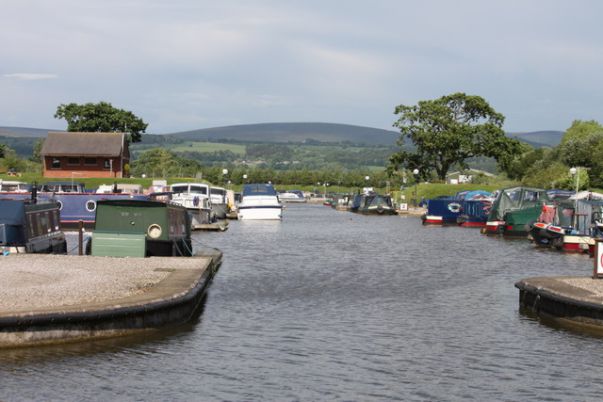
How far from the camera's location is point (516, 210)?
5934 centimetres

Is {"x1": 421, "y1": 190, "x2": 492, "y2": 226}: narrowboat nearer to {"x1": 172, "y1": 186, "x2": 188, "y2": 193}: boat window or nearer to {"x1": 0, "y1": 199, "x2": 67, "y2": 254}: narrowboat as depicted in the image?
{"x1": 172, "y1": 186, "x2": 188, "y2": 193}: boat window

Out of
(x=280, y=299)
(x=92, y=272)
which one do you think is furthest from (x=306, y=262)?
(x=92, y=272)

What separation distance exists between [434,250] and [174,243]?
59.6 ft

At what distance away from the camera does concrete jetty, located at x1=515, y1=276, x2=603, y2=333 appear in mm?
→ 21266

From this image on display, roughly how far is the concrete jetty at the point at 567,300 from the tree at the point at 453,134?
8763 centimetres

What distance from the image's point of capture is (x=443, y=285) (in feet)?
102

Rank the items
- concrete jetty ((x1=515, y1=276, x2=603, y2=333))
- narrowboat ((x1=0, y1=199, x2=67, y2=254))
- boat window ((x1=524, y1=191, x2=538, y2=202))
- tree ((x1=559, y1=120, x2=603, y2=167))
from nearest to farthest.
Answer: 1. concrete jetty ((x1=515, y1=276, x2=603, y2=333))
2. narrowboat ((x1=0, y1=199, x2=67, y2=254))
3. boat window ((x1=524, y1=191, x2=538, y2=202))
4. tree ((x1=559, y1=120, x2=603, y2=167))

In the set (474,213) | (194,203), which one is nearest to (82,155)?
(194,203)

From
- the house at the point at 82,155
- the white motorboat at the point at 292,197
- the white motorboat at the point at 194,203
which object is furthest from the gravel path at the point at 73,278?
the white motorboat at the point at 292,197

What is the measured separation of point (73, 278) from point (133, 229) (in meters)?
8.39

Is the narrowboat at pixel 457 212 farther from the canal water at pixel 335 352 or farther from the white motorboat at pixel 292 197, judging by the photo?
the white motorboat at pixel 292 197

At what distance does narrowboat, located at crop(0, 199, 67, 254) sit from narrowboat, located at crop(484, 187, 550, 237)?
32983mm

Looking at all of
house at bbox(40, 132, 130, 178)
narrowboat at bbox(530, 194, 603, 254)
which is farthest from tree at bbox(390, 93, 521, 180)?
narrowboat at bbox(530, 194, 603, 254)

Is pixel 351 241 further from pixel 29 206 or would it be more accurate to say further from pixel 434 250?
pixel 29 206
